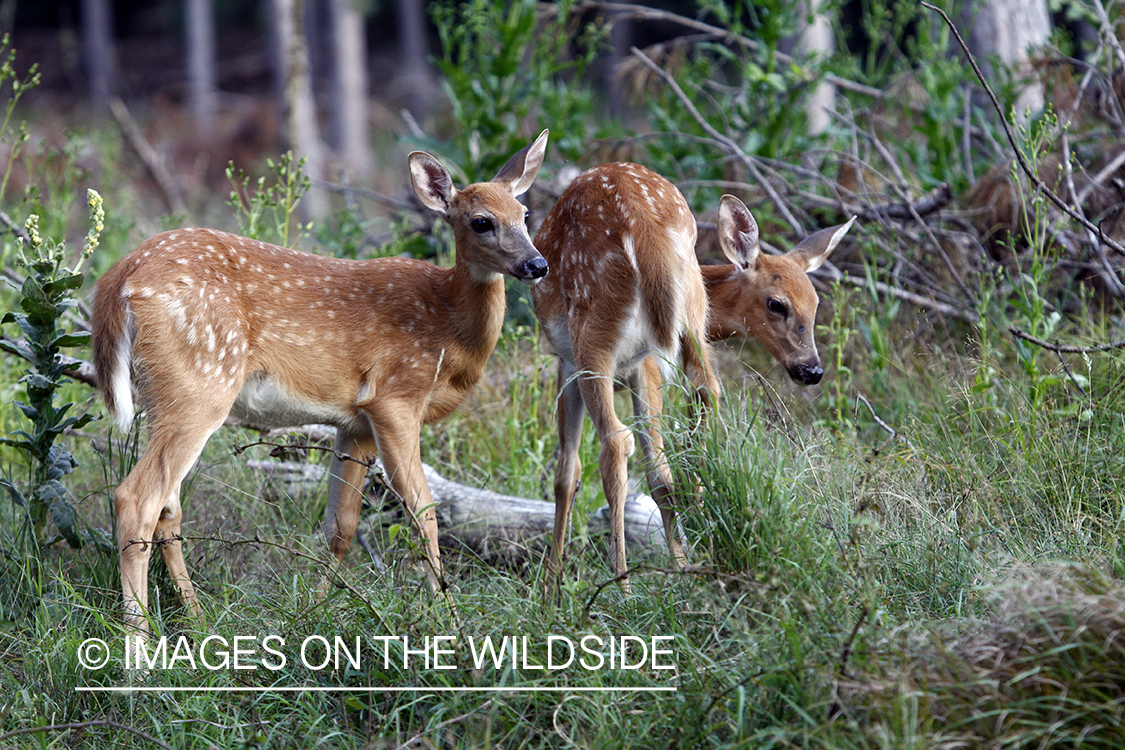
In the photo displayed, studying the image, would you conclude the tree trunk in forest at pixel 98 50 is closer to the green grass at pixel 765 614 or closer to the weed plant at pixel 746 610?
the weed plant at pixel 746 610

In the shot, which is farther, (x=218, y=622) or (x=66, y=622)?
(x=66, y=622)

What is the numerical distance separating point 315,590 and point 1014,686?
1.99 metres

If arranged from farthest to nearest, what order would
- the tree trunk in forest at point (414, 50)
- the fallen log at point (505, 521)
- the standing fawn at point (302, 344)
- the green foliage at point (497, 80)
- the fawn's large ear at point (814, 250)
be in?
the tree trunk in forest at point (414, 50)
the green foliage at point (497, 80)
the fawn's large ear at point (814, 250)
the fallen log at point (505, 521)
the standing fawn at point (302, 344)

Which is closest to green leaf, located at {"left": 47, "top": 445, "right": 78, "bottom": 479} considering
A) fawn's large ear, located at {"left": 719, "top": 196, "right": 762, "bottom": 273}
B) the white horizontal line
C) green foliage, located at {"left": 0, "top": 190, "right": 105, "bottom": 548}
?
green foliage, located at {"left": 0, "top": 190, "right": 105, "bottom": 548}

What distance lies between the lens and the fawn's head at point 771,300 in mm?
4141

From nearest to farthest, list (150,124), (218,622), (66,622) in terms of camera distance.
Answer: (218,622) < (66,622) < (150,124)

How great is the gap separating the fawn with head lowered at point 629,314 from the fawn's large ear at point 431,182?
438 millimetres

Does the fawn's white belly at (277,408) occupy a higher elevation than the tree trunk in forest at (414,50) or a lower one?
higher

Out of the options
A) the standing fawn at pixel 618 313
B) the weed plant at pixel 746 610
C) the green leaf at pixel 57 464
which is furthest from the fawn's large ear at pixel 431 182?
the green leaf at pixel 57 464

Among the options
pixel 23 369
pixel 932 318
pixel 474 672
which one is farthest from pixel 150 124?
pixel 474 672

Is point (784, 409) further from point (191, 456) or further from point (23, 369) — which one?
point (23, 369)

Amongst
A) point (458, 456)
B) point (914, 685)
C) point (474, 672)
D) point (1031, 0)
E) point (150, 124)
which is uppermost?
point (1031, 0)

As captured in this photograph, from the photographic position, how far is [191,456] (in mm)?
3605

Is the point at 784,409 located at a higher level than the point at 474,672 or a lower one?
higher
